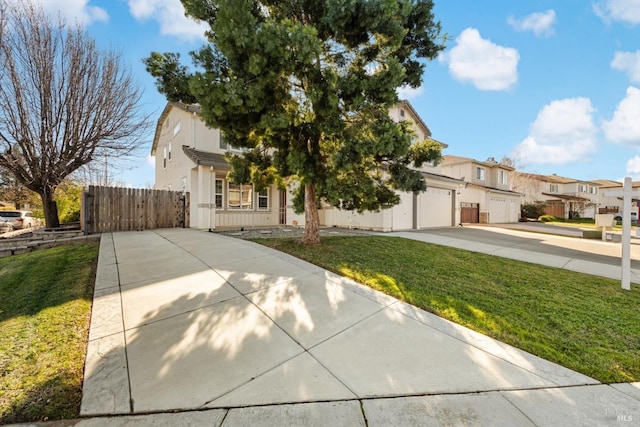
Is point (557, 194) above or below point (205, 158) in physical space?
above

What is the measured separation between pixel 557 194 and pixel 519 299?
4583cm

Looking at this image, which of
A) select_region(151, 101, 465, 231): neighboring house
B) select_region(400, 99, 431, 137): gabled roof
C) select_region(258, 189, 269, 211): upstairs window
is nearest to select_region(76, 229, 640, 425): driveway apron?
select_region(151, 101, 465, 231): neighboring house

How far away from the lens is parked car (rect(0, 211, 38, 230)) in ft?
54.2

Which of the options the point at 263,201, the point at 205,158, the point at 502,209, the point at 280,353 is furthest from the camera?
the point at 502,209

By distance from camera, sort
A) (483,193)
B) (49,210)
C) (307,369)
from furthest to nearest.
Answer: (483,193), (49,210), (307,369)

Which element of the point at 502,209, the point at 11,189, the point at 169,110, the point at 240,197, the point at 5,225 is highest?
the point at 169,110

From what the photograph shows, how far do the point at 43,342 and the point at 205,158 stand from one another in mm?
10677

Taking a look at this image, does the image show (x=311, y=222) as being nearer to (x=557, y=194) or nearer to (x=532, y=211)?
(x=532, y=211)

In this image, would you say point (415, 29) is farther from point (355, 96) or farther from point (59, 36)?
point (59, 36)

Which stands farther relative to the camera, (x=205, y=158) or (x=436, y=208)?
(x=436, y=208)

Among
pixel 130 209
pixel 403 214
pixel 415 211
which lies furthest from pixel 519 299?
pixel 130 209

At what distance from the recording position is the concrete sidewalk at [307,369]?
2.02 meters

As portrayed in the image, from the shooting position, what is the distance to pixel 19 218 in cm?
1698

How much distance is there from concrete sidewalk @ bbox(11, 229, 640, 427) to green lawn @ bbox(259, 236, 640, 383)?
0.36 meters
